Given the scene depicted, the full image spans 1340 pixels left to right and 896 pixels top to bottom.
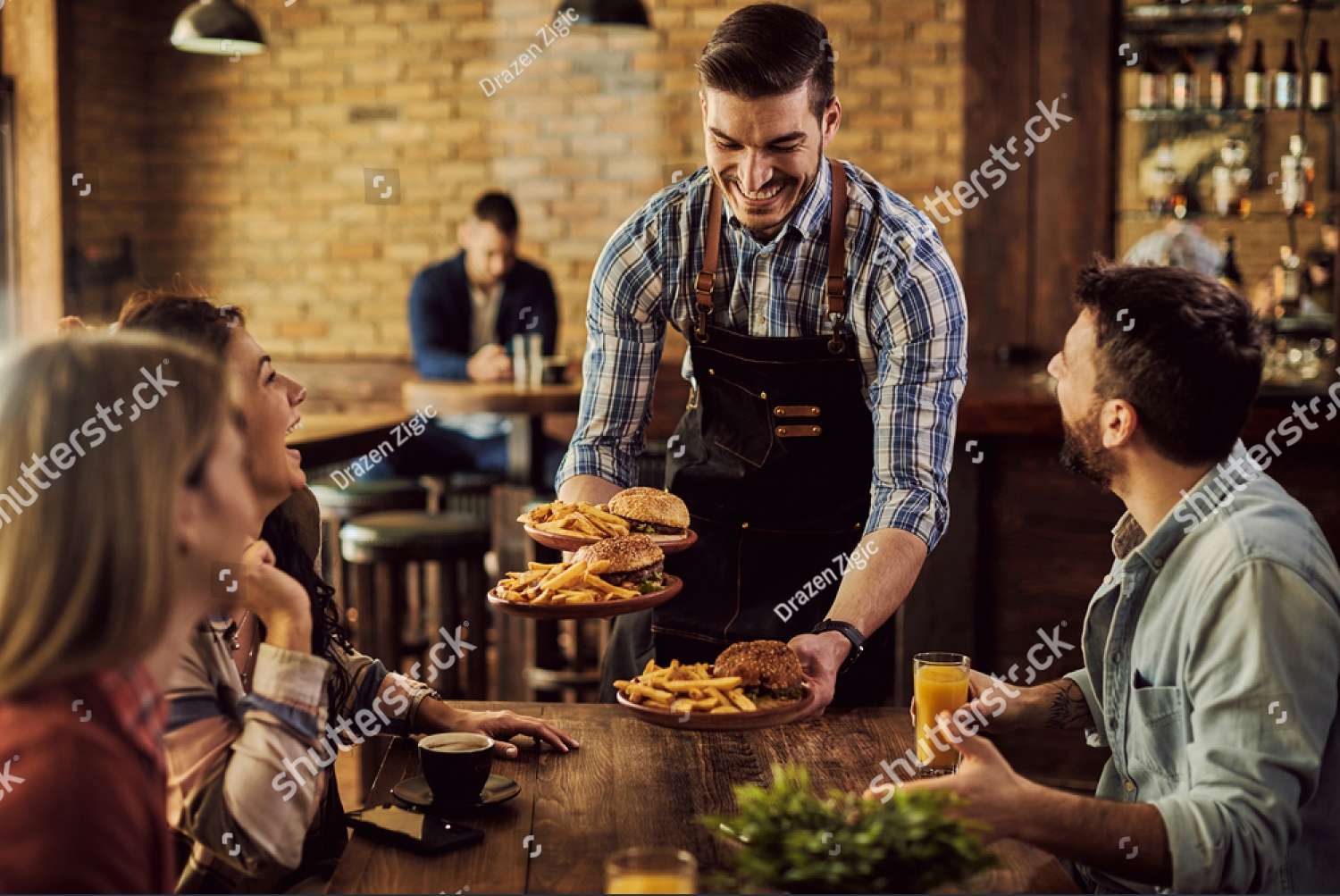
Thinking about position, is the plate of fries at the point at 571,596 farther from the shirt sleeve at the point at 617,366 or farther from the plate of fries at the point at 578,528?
the shirt sleeve at the point at 617,366

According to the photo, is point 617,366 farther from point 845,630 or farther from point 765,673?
point 765,673

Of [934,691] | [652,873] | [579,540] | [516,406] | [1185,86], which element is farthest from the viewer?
[1185,86]

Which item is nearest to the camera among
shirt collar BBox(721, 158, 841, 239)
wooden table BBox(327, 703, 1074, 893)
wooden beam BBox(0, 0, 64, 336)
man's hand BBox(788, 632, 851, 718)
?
wooden table BBox(327, 703, 1074, 893)

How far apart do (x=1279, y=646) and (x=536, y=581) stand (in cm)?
98

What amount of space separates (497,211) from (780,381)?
13.0 ft

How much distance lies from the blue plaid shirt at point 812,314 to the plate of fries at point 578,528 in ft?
1.04

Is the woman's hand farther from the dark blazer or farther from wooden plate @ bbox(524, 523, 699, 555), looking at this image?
the dark blazer

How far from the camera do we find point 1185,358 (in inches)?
71.6

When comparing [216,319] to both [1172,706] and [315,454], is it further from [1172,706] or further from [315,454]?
[315,454]

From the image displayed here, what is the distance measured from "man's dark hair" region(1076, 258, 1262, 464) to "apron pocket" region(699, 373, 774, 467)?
84 centimetres

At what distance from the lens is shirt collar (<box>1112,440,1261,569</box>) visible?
71.4 inches

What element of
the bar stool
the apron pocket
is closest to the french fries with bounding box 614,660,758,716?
→ the apron pocket

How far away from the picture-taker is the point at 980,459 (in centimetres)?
409

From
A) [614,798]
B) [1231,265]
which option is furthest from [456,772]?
[1231,265]
